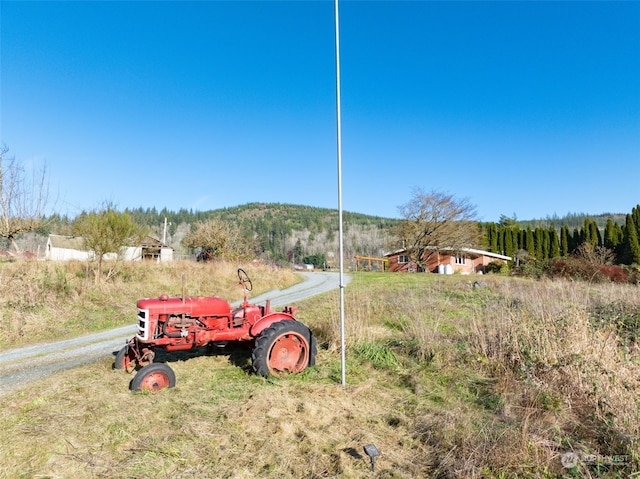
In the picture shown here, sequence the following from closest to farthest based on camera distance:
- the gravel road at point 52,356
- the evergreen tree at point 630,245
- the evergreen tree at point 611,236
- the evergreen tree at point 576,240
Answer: the gravel road at point 52,356
the evergreen tree at point 630,245
the evergreen tree at point 611,236
the evergreen tree at point 576,240

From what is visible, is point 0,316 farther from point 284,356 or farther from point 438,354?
point 438,354

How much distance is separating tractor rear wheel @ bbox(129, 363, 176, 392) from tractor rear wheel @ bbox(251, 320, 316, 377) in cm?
111

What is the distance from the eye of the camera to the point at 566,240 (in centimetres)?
4316

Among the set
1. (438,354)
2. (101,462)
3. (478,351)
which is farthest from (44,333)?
(478,351)

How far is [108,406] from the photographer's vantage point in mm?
4105

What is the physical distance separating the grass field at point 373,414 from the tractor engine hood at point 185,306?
0.93 meters

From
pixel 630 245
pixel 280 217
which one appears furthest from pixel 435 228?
pixel 280 217

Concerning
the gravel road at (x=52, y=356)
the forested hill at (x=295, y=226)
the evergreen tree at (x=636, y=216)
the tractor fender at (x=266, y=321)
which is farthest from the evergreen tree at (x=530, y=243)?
the gravel road at (x=52, y=356)

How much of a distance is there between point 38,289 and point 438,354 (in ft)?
36.4

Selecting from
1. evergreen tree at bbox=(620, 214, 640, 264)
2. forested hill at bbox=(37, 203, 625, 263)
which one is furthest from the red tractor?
evergreen tree at bbox=(620, 214, 640, 264)

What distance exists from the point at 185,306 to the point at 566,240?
1924 inches

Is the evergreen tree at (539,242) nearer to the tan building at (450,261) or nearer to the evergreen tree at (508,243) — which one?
the evergreen tree at (508,243)

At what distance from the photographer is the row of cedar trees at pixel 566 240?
37969mm

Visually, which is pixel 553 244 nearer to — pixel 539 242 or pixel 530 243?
pixel 539 242
